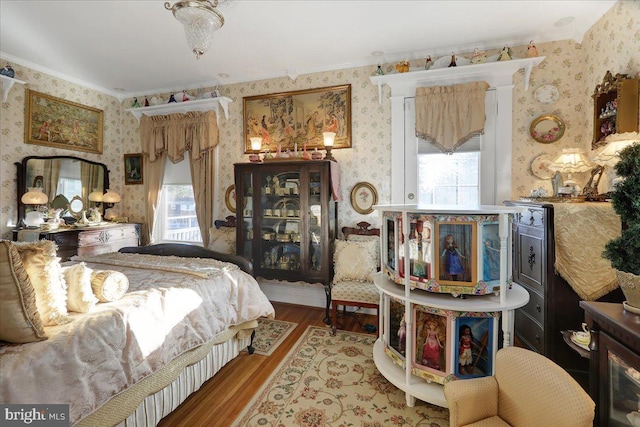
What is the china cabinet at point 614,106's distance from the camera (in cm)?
A: 235

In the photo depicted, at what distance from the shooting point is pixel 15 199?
4.00 m

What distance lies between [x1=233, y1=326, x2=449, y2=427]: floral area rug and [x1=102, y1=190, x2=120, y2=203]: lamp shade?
3921 millimetres

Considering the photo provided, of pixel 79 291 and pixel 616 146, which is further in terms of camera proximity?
pixel 616 146

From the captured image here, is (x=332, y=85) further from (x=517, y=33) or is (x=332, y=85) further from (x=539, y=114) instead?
(x=539, y=114)

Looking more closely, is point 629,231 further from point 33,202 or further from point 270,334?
point 33,202

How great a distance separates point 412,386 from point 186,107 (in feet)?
15.5

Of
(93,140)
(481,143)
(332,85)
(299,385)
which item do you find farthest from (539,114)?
(93,140)

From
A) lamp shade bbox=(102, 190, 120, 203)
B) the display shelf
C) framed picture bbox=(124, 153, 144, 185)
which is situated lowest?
the display shelf

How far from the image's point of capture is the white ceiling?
284 centimetres

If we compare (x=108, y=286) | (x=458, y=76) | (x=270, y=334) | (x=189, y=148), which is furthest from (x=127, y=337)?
(x=458, y=76)

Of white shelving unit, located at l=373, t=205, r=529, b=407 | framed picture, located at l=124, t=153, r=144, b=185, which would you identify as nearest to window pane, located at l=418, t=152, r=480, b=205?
white shelving unit, located at l=373, t=205, r=529, b=407

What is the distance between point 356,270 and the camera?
3.45 metres

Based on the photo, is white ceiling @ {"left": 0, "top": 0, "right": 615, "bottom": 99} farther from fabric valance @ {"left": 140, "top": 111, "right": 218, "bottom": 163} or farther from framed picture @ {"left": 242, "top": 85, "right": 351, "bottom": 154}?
fabric valance @ {"left": 140, "top": 111, "right": 218, "bottom": 163}

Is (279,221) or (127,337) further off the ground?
(279,221)
